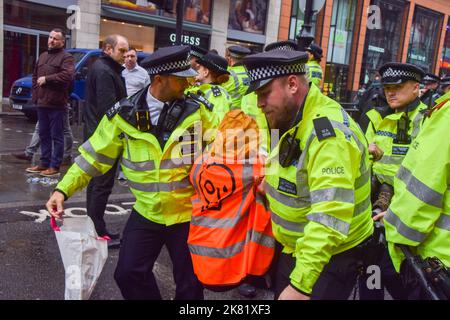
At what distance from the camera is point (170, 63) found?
2.89m

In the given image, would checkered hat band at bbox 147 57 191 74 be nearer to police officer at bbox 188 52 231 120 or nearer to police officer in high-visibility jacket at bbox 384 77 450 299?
police officer in high-visibility jacket at bbox 384 77 450 299

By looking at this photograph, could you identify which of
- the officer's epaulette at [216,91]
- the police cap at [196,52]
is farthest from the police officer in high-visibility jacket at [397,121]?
the police cap at [196,52]

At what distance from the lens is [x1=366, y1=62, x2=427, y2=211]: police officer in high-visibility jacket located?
4.00 metres

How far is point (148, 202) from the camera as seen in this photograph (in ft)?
9.60

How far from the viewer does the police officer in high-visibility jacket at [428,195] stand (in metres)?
1.95

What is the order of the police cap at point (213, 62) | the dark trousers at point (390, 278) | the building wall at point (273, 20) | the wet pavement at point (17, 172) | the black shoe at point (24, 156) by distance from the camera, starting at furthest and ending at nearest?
the building wall at point (273, 20) < the black shoe at point (24, 156) < the wet pavement at point (17, 172) < the police cap at point (213, 62) < the dark trousers at point (390, 278)

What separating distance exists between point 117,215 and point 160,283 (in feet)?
6.15

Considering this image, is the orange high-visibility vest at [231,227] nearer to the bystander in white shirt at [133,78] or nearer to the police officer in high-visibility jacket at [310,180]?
the police officer in high-visibility jacket at [310,180]

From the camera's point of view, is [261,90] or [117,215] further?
[117,215]

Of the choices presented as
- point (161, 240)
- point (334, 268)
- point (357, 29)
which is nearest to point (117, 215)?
point (161, 240)

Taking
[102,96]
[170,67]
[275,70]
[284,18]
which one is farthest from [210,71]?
[284,18]

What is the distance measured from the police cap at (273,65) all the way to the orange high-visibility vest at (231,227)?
557 millimetres

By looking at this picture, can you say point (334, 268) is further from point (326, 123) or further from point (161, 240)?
point (161, 240)
